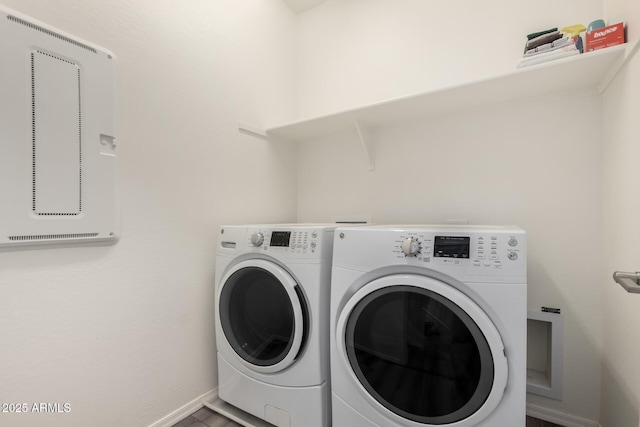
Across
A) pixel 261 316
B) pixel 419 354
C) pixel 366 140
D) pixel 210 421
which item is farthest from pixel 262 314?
pixel 366 140

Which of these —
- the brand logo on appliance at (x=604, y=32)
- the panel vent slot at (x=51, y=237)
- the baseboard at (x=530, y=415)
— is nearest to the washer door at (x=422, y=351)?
the baseboard at (x=530, y=415)

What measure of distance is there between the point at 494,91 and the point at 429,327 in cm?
119

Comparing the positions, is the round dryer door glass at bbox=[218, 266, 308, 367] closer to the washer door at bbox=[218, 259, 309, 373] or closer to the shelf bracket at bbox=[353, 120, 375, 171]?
the washer door at bbox=[218, 259, 309, 373]

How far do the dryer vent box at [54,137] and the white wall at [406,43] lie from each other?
142cm

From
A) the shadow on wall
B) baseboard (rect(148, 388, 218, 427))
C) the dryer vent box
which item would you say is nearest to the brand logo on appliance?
the shadow on wall

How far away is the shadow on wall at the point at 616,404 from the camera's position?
37.0 inches

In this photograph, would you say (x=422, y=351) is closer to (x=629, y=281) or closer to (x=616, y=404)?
(x=629, y=281)

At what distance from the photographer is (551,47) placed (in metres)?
1.20

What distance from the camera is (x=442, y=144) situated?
1.67 meters

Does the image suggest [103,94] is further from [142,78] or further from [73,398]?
[73,398]

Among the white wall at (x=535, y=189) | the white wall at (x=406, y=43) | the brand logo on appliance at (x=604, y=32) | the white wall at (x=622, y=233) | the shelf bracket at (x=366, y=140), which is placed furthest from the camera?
the shelf bracket at (x=366, y=140)

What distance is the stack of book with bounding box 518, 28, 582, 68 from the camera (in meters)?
1.16

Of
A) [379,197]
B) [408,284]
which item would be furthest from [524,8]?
[408,284]

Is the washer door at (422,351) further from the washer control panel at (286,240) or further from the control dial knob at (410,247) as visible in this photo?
the washer control panel at (286,240)
